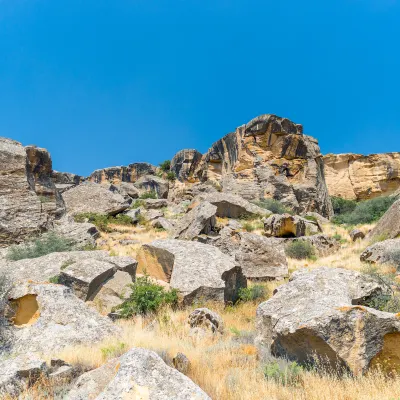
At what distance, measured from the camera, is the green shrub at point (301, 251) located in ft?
42.8

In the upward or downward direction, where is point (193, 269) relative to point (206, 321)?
upward

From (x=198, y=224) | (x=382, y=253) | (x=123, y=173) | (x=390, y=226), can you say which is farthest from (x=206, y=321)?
(x=123, y=173)

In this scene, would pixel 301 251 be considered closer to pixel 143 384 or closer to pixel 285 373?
pixel 285 373

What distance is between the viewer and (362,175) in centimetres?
4769

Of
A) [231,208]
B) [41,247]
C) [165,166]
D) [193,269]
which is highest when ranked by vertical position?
[165,166]

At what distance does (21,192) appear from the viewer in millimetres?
14398

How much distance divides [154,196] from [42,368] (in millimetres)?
45092

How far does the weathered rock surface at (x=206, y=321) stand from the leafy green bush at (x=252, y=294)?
207 centimetres

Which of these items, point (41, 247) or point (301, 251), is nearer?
point (41, 247)

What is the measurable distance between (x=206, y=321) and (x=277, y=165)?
29303 millimetres

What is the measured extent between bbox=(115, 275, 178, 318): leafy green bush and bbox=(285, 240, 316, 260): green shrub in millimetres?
7470

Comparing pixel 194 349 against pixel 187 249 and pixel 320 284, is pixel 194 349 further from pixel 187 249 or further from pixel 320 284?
pixel 187 249

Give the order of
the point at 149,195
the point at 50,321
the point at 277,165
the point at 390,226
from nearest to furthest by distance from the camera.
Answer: the point at 50,321
the point at 390,226
the point at 277,165
the point at 149,195

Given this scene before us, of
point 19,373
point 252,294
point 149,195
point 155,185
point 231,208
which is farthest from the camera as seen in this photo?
point 155,185
